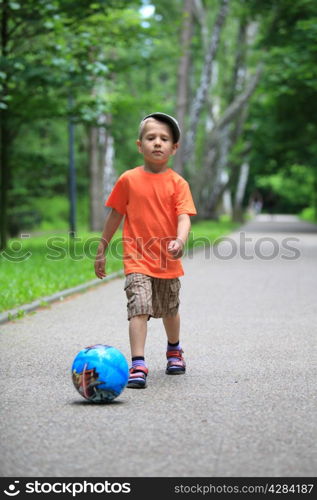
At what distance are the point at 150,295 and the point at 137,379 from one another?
576 millimetres

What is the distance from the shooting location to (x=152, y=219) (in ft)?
19.1

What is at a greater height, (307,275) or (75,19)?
(75,19)

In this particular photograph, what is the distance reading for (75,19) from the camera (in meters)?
16.6

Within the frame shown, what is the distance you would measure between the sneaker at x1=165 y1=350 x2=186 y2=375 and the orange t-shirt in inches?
26.5

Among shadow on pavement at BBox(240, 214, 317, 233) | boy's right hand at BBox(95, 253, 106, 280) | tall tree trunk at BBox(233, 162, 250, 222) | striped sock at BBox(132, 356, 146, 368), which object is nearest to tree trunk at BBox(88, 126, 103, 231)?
shadow on pavement at BBox(240, 214, 317, 233)

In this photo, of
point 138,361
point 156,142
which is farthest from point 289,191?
point 138,361

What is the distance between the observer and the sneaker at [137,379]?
5609mm

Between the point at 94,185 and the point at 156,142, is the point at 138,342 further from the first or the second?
the point at 94,185

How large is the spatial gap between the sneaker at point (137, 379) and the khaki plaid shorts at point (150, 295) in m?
0.36

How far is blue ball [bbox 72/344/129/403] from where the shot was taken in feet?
16.8

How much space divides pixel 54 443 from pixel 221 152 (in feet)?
131

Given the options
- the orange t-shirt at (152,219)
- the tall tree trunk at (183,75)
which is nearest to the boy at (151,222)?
the orange t-shirt at (152,219)
